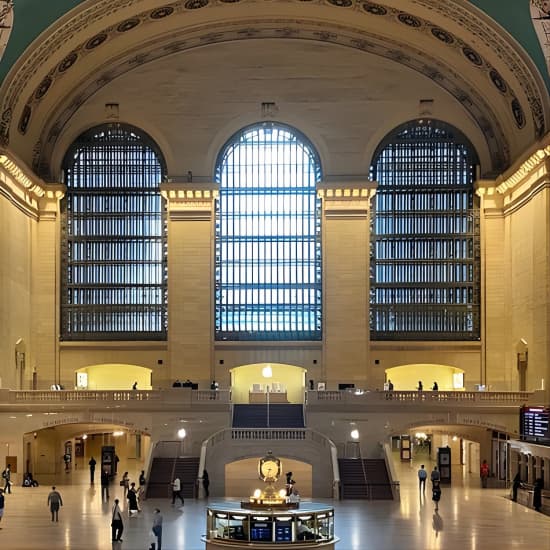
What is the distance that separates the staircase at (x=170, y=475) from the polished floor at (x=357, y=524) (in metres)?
1.08

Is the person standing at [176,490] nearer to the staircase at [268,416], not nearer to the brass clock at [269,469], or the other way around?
the brass clock at [269,469]

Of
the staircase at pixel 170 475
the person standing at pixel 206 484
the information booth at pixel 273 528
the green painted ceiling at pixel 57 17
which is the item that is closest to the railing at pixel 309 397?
the staircase at pixel 170 475

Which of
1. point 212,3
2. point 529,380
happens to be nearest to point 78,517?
point 529,380

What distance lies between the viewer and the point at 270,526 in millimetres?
25844

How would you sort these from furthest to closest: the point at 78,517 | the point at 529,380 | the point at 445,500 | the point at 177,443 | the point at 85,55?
the point at 85,55, the point at 529,380, the point at 177,443, the point at 445,500, the point at 78,517

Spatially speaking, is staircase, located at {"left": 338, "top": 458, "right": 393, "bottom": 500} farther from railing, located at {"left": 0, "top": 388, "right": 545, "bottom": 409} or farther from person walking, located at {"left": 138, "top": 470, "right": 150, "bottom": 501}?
person walking, located at {"left": 138, "top": 470, "right": 150, "bottom": 501}

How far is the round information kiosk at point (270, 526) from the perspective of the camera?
25.8m

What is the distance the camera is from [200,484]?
38156 mm

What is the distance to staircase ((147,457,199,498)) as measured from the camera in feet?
125

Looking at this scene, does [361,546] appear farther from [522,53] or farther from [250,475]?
[522,53]

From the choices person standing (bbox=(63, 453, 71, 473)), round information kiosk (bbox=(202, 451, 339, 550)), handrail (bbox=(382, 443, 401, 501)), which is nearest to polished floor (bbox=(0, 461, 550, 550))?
handrail (bbox=(382, 443, 401, 501))

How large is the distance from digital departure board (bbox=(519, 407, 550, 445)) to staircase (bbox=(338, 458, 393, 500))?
4787 mm

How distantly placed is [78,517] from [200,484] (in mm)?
6037

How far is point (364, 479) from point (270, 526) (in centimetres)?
1381
